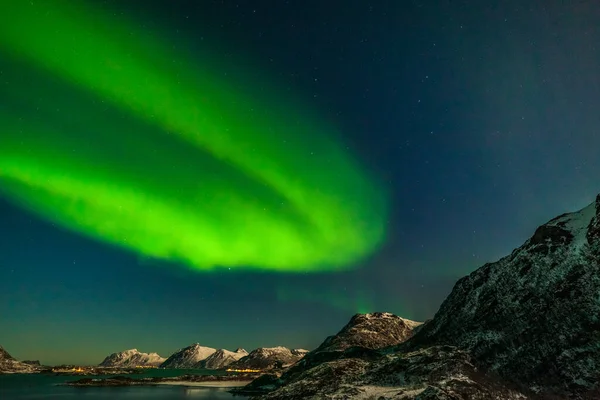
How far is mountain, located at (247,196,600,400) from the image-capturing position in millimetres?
90875

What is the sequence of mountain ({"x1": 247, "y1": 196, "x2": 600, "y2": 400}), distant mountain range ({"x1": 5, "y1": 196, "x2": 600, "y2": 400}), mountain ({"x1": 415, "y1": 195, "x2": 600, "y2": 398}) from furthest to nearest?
mountain ({"x1": 415, "y1": 195, "x2": 600, "y2": 398}), mountain ({"x1": 247, "y1": 196, "x2": 600, "y2": 400}), distant mountain range ({"x1": 5, "y1": 196, "x2": 600, "y2": 400})

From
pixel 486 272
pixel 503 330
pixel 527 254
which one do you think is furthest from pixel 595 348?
pixel 486 272

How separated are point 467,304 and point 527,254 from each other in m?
27.0

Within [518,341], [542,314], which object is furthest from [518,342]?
[542,314]

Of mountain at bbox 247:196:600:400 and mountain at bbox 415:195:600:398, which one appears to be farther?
mountain at bbox 415:195:600:398

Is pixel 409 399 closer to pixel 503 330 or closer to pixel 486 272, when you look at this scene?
pixel 503 330

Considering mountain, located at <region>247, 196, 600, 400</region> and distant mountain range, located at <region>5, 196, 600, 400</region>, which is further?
mountain, located at <region>247, 196, 600, 400</region>

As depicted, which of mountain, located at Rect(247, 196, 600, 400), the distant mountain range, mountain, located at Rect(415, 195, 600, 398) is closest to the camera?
the distant mountain range

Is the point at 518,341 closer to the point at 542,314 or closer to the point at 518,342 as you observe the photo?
the point at 518,342

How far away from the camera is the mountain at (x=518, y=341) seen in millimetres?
90875

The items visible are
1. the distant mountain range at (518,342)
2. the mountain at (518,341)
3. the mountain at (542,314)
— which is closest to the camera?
the distant mountain range at (518,342)

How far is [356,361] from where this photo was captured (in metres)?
130

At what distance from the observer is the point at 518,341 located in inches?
4193

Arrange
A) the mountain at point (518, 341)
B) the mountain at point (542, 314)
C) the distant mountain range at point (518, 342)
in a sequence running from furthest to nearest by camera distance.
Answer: the mountain at point (542, 314) < the mountain at point (518, 341) < the distant mountain range at point (518, 342)
